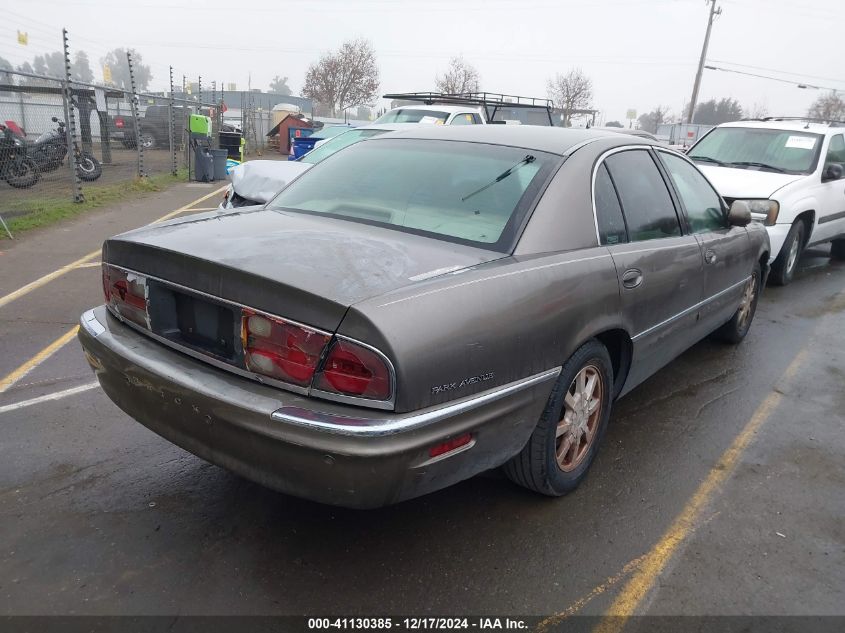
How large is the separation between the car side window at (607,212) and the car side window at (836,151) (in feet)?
20.0

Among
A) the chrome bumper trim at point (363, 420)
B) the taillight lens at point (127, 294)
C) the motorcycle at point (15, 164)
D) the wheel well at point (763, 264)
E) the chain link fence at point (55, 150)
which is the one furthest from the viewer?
the motorcycle at point (15, 164)

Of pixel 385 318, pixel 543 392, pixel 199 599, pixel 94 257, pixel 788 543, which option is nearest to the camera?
pixel 385 318

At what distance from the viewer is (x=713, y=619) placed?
2346 millimetres

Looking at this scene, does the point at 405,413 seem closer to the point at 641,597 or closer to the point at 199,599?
the point at 199,599

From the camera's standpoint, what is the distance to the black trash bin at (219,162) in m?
14.7

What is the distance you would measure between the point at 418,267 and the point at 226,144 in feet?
54.9

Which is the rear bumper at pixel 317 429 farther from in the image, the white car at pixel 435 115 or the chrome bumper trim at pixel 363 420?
the white car at pixel 435 115

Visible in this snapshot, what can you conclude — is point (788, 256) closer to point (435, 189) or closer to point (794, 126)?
point (794, 126)

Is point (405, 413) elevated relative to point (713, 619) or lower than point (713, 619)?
elevated

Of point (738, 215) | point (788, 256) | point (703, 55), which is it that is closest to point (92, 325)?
point (738, 215)

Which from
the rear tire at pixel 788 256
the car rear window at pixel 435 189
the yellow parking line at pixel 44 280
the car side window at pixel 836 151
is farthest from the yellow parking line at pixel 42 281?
the car side window at pixel 836 151

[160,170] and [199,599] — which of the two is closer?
[199,599]

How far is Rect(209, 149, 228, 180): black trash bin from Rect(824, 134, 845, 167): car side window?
11880 millimetres

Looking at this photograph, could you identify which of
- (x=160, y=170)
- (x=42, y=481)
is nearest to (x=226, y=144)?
(x=160, y=170)
